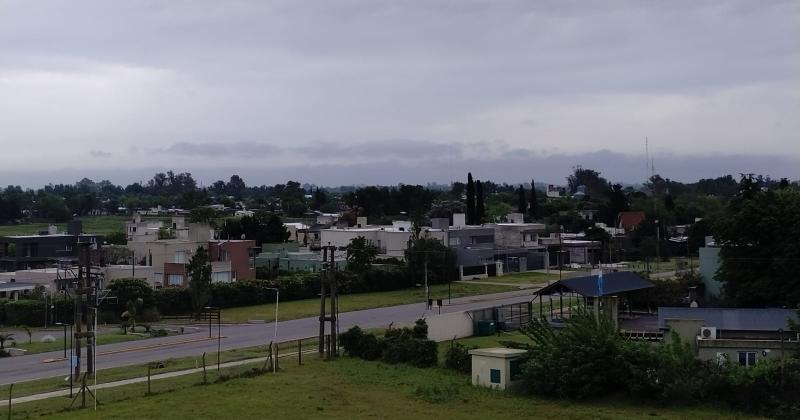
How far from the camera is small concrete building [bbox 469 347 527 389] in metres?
26.7

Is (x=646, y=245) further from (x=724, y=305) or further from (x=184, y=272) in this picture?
(x=184, y=272)

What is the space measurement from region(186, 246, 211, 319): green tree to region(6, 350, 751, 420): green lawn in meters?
21.7

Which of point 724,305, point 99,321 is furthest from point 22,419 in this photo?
point 724,305

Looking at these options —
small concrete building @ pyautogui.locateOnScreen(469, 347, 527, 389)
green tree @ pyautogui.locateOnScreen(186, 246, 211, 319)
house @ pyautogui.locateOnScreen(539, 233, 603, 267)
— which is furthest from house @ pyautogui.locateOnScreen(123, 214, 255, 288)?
small concrete building @ pyautogui.locateOnScreen(469, 347, 527, 389)

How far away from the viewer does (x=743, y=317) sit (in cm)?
3212

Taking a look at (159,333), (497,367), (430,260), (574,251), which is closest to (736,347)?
(497,367)

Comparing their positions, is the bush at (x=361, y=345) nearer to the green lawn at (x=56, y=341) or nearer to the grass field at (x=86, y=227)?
the green lawn at (x=56, y=341)

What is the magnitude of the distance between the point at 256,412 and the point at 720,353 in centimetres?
1616

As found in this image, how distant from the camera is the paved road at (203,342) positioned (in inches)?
1281

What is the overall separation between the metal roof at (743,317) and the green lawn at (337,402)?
8758 millimetres

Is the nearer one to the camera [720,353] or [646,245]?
[720,353]

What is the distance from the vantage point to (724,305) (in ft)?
142

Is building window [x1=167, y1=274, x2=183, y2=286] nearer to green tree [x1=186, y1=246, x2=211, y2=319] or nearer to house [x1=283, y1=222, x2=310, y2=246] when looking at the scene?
green tree [x1=186, y1=246, x2=211, y2=319]

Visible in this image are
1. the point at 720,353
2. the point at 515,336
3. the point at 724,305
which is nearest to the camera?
the point at 720,353
